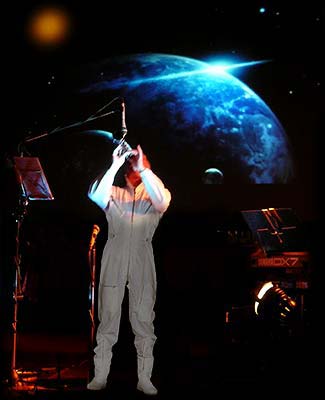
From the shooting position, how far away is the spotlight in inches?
180

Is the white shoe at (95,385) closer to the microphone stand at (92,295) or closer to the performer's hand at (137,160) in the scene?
the microphone stand at (92,295)

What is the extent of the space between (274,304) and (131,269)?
177cm

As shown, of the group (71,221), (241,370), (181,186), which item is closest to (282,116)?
(181,186)

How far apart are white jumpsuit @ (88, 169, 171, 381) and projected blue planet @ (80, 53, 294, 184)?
4.67 m

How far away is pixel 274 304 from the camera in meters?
4.66

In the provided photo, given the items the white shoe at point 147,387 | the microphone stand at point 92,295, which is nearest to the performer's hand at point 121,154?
the microphone stand at point 92,295

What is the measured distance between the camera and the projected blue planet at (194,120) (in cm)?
805

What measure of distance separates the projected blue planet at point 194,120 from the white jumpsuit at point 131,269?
15.3 feet

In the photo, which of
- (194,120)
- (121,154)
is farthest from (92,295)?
(194,120)

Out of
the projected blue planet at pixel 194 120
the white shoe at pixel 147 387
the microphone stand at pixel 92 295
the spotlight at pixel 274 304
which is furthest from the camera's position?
the projected blue planet at pixel 194 120

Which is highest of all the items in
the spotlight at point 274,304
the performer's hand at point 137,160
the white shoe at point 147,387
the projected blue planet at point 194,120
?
the projected blue planet at point 194,120

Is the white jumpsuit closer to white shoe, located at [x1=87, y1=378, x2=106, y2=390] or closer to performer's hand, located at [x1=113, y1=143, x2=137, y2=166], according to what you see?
white shoe, located at [x1=87, y1=378, x2=106, y2=390]

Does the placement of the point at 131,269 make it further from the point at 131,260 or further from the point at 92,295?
the point at 92,295

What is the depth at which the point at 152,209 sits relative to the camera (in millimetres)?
3627
